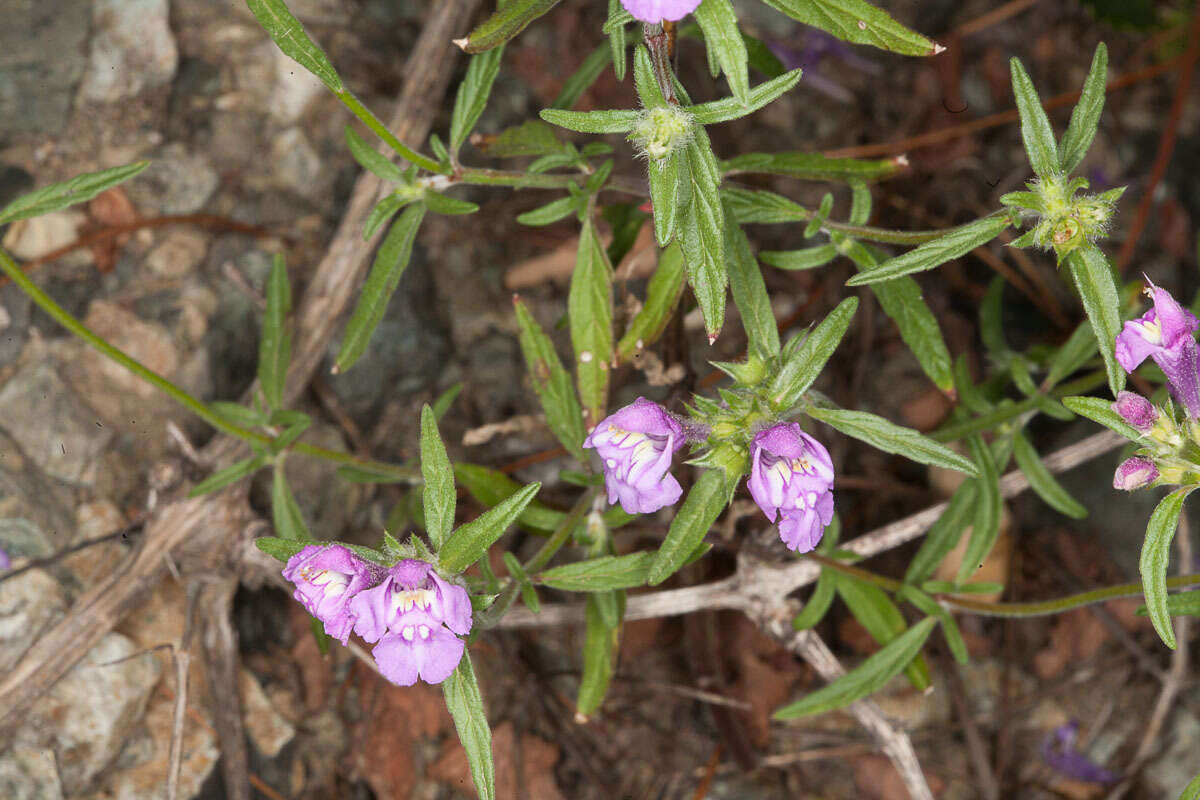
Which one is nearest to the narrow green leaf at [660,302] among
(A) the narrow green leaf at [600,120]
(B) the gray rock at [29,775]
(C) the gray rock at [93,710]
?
(A) the narrow green leaf at [600,120]

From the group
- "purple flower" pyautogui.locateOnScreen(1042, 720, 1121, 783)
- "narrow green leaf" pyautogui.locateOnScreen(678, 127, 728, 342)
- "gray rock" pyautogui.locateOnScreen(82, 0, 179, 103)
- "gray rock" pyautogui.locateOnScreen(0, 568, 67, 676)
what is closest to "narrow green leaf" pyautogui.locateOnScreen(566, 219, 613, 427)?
"narrow green leaf" pyautogui.locateOnScreen(678, 127, 728, 342)

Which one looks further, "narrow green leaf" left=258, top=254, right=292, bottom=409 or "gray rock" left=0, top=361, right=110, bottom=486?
"gray rock" left=0, top=361, right=110, bottom=486

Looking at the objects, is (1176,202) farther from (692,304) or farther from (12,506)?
(12,506)

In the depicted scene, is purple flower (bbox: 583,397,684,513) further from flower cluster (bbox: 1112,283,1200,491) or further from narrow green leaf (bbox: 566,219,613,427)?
flower cluster (bbox: 1112,283,1200,491)

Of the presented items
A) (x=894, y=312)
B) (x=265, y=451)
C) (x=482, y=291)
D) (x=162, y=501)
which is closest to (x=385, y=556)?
(x=265, y=451)

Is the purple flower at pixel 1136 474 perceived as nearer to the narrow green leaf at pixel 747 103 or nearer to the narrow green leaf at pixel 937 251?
the narrow green leaf at pixel 937 251

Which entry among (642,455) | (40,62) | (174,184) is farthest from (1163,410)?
(40,62)
